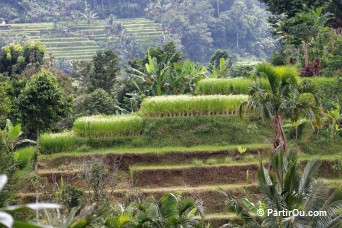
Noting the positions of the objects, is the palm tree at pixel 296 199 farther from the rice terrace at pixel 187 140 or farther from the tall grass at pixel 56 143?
the tall grass at pixel 56 143

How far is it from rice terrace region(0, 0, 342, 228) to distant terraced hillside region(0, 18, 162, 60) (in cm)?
2570

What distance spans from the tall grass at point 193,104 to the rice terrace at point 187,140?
4cm

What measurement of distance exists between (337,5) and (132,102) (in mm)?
9871

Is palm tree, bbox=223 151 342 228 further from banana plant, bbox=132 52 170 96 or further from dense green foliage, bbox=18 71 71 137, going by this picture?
banana plant, bbox=132 52 170 96

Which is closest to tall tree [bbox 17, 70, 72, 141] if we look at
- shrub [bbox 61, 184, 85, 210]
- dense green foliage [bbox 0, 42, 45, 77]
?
shrub [bbox 61, 184, 85, 210]

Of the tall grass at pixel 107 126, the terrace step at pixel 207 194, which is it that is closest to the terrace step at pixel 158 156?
the tall grass at pixel 107 126

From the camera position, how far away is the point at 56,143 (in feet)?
66.0

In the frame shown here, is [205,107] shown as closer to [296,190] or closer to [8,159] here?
[8,159]

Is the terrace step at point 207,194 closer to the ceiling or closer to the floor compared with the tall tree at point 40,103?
closer to the floor

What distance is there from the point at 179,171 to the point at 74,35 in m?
44.1

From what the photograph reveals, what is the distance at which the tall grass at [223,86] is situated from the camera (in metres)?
21.8

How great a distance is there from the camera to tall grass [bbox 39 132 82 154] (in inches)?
788

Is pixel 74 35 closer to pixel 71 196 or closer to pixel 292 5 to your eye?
pixel 292 5

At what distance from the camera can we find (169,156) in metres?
19.4
